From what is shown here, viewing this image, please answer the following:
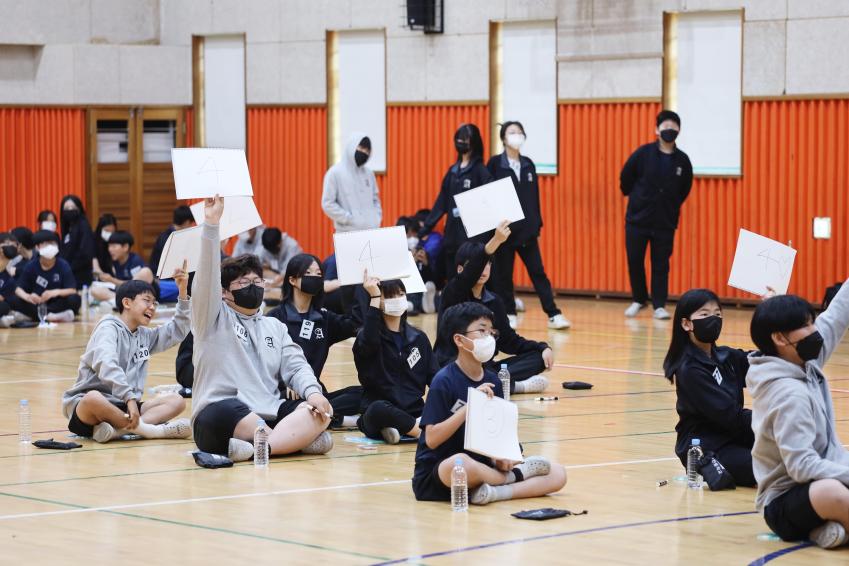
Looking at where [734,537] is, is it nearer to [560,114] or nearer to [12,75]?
[560,114]

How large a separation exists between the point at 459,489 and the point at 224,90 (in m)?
17.3


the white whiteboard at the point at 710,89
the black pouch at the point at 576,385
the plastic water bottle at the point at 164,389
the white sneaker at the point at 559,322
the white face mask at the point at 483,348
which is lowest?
the plastic water bottle at the point at 164,389

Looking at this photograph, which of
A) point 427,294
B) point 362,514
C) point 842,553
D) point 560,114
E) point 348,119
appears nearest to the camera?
point 842,553

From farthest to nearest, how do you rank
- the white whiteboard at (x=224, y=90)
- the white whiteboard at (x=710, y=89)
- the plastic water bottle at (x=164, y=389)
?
1. the white whiteboard at (x=224, y=90)
2. the white whiteboard at (x=710, y=89)
3. the plastic water bottle at (x=164, y=389)

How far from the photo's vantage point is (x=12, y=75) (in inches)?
914

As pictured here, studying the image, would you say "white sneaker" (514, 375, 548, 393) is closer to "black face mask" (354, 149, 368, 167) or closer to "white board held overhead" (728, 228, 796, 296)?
"white board held overhead" (728, 228, 796, 296)

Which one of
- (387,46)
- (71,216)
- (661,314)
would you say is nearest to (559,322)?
(661,314)

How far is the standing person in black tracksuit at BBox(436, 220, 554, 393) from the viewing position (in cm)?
1109

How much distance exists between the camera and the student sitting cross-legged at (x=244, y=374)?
9.12 metres

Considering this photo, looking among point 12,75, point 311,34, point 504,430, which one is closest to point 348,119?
point 311,34

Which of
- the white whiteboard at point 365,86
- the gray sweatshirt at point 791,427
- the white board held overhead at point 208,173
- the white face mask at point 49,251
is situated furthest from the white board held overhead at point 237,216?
the white whiteboard at point 365,86

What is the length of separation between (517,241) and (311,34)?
7.12 meters

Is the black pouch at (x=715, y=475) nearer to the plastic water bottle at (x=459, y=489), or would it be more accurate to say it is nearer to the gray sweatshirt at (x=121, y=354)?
the plastic water bottle at (x=459, y=489)

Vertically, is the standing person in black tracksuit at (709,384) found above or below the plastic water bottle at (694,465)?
above
